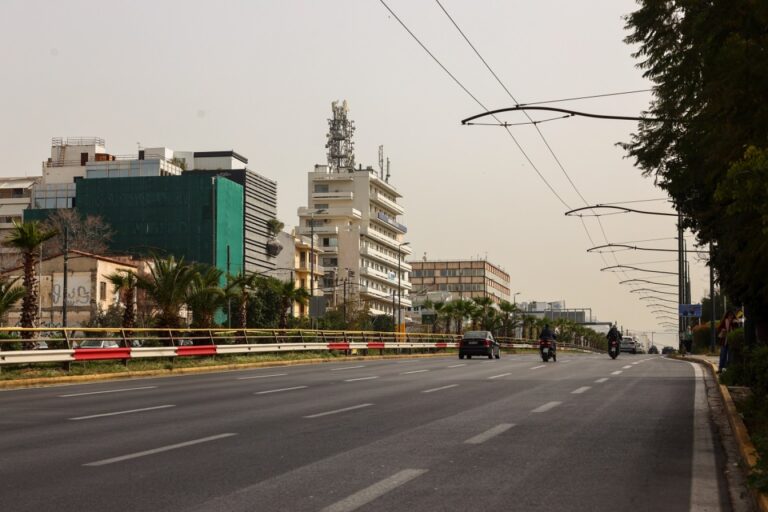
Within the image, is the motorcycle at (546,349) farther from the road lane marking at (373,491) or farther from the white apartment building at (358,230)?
the white apartment building at (358,230)

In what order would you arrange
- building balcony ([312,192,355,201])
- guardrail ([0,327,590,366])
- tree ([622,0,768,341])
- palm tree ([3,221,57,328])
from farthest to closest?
1. building balcony ([312,192,355,201])
2. palm tree ([3,221,57,328])
3. guardrail ([0,327,590,366])
4. tree ([622,0,768,341])

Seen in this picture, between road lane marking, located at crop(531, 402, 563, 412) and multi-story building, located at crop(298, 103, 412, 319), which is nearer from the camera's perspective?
road lane marking, located at crop(531, 402, 563, 412)

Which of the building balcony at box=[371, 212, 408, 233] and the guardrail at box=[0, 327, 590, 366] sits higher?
→ the building balcony at box=[371, 212, 408, 233]

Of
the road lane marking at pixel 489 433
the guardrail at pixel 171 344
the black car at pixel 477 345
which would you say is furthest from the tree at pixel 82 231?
the road lane marking at pixel 489 433

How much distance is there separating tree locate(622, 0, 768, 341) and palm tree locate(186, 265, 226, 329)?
20196 millimetres

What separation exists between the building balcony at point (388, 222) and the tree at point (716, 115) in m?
124

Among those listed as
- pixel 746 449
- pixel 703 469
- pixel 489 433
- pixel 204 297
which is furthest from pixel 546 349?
pixel 703 469

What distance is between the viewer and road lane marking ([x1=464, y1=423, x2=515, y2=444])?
432 inches

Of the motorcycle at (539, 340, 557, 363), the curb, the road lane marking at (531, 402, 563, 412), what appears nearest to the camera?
the curb

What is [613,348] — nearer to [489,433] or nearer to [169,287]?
[169,287]

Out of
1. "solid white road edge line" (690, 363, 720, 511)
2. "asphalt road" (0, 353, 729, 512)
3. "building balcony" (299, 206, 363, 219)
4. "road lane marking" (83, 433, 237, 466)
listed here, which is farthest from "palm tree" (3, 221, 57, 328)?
"building balcony" (299, 206, 363, 219)

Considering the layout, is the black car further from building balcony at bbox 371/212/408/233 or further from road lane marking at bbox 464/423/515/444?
building balcony at bbox 371/212/408/233

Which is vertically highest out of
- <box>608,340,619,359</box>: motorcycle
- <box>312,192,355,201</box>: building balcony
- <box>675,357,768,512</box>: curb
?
<box>312,192,355,201</box>: building balcony

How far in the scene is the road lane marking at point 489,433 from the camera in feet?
36.0
